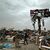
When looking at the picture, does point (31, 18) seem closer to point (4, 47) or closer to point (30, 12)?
point (30, 12)

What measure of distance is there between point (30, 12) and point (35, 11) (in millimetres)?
2296

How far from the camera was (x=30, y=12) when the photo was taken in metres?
43.2

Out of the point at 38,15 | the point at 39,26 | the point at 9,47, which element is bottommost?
the point at 9,47

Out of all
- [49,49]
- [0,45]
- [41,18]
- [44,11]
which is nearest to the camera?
[49,49]

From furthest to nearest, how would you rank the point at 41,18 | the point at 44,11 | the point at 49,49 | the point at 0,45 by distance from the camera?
the point at 44,11
the point at 41,18
the point at 0,45
the point at 49,49

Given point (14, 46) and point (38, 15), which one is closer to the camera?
point (14, 46)

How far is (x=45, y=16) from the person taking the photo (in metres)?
40.4

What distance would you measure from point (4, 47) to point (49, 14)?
24188 millimetres

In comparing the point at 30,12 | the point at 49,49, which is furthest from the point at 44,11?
the point at 49,49

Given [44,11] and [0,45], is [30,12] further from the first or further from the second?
[0,45]

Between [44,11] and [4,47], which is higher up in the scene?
[44,11]

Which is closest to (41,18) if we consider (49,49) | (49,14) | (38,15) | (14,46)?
(38,15)

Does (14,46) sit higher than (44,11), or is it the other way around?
(44,11)

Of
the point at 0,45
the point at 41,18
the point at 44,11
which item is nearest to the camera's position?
the point at 0,45
